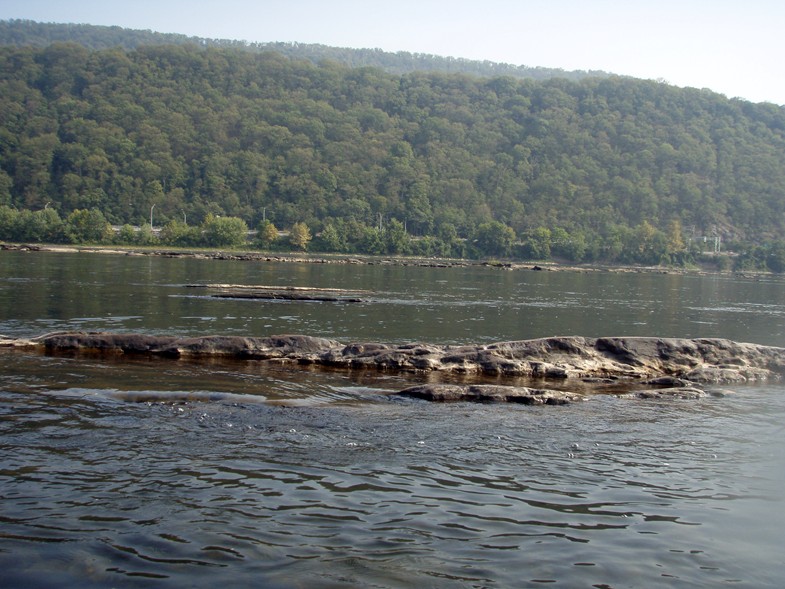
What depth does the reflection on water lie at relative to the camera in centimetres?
699

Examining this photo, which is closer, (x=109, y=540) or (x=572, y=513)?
(x=109, y=540)

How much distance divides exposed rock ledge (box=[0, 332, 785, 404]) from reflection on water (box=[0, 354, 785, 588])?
13.5ft

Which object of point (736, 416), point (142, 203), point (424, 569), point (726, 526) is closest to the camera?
point (424, 569)

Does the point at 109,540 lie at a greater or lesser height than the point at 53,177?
lesser

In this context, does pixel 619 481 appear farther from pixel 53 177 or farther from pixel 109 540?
pixel 53 177

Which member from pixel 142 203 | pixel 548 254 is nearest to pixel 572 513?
pixel 548 254

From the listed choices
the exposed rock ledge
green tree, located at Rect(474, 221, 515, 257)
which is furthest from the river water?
green tree, located at Rect(474, 221, 515, 257)

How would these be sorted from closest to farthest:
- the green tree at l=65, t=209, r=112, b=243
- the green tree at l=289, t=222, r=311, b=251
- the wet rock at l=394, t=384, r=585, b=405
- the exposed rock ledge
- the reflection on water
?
the reflection on water < the wet rock at l=394, t=384, r=585, b=405 < the exposed rock ledge < the green tree at l=65, t=209, r=112, b=243 < the green tree at l=289, t=222, r=311, b=251

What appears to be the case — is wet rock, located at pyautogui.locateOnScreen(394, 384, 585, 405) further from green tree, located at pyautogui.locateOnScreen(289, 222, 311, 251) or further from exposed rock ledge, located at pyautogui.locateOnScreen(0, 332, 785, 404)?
green tree, located at pyautogui.locateOnScreen(289, 222, 311, 251)

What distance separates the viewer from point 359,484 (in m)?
9.20

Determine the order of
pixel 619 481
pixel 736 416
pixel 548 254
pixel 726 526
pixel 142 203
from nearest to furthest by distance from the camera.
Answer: pixel 726 526
pixel 619 481
pixel 736 416
pixel 548 254
pixel 142 203

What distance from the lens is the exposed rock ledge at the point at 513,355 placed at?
60.6ft

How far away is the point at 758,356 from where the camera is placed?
66.0 ft

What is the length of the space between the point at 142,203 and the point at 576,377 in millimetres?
182372
